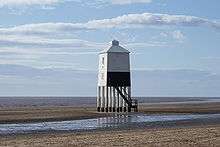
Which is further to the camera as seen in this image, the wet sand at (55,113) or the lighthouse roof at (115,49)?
the lighthouse roof at (115,49)

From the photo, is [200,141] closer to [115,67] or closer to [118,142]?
[118,142]

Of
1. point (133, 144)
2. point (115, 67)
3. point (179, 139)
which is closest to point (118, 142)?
point (133, 144)

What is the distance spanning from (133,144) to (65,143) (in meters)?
3.06

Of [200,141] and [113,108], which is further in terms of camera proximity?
[113,108]

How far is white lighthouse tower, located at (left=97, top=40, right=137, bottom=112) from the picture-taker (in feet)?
180

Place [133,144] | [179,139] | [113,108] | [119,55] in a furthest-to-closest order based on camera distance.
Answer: [113,108], [119,55], [179,139], [133,144]

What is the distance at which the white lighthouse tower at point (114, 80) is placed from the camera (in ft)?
180

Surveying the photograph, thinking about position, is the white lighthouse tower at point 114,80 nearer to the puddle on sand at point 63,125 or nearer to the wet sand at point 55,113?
the wet sand at point 55,113

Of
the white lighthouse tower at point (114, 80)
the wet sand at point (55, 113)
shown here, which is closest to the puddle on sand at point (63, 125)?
the wet sand at point (55, 113)

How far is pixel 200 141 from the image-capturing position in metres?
24.4

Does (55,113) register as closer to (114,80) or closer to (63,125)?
(114,80)

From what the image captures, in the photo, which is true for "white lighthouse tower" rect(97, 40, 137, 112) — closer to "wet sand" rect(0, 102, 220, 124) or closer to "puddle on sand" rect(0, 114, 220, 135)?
"wet sand" rect(0, 102, 220, 124)

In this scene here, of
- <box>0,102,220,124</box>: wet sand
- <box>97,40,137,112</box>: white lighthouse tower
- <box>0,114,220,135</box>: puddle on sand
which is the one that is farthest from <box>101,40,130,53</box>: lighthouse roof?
<box>0,114,220,135</box>: puddle on sand

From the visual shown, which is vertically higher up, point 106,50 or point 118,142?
point 106,50
